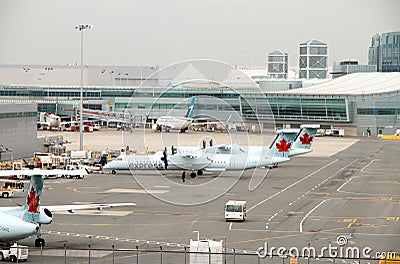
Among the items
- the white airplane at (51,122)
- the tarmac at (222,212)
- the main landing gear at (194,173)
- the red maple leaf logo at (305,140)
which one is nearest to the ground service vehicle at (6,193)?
the tarmac at (222,212)

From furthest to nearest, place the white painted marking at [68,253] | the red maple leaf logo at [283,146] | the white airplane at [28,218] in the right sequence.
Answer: the red maple leaf logo at [283,146], the white painted marking at [68,253], the white airplane at [28,218]

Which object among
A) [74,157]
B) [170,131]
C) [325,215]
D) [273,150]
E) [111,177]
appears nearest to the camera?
[325,215]

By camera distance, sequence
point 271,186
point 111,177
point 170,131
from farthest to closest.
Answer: point 170,131
point 111,177
point 271,186

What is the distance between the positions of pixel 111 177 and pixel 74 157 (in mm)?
16183

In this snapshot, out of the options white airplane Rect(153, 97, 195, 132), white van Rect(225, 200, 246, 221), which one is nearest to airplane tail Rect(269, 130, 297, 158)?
white van Rect(225, 200, 246, 221)

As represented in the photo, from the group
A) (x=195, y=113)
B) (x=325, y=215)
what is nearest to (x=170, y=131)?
(x=195, y=113)

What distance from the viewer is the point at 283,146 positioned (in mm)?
90875

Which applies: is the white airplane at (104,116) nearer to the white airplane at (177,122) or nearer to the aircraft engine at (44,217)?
the white airplane at (177,122)

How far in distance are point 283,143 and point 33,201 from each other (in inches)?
Result: 2030

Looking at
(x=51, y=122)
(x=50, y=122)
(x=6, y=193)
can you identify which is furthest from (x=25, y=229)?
(x=50, y=122)

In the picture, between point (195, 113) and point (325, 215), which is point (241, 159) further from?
point (195, 113)

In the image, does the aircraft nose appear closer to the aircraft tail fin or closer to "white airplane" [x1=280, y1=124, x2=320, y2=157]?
the aircraft tail fin

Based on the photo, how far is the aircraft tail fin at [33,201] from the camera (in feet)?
141

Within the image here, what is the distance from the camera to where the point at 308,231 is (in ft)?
169
